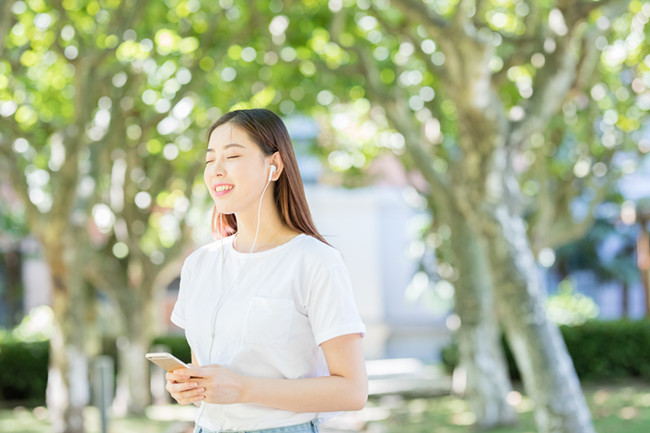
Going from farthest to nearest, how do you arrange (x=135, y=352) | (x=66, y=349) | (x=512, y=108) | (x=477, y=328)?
(x=135, y=352) < (x=477, y=328) < (x=66, y=349) < (x=512, y=108)

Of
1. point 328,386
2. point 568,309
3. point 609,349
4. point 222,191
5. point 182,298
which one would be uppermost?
point 222,191

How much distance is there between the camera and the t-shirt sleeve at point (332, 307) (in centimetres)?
235

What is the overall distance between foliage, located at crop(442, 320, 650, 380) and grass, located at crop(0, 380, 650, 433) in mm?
345

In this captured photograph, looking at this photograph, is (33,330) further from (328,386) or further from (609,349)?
(328,386)

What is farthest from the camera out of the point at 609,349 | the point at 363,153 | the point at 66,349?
the point at 609,349

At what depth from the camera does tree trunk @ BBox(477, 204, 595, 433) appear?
7602 mm

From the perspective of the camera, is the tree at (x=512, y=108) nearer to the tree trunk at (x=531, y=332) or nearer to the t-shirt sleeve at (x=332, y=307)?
the tree trunk at (x=531, y=332)

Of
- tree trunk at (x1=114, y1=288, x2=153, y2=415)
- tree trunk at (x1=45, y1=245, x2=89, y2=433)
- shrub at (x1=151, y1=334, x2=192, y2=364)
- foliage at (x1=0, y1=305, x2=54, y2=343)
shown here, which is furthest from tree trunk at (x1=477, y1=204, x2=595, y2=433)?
foliage at (x1=0, y1=305, x2=54, y2=343)

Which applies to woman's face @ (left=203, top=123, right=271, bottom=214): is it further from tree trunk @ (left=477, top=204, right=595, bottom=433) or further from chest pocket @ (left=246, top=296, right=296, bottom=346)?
tree trunk @ (left=477, top=204, right=595, bottom=433)

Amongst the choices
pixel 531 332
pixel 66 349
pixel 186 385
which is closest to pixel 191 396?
pixel 186 385

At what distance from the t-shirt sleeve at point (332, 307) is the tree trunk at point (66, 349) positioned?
8.72 metres

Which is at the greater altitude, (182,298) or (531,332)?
(182,298)

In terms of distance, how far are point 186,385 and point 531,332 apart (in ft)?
19.4

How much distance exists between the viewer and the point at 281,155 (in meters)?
2.60
